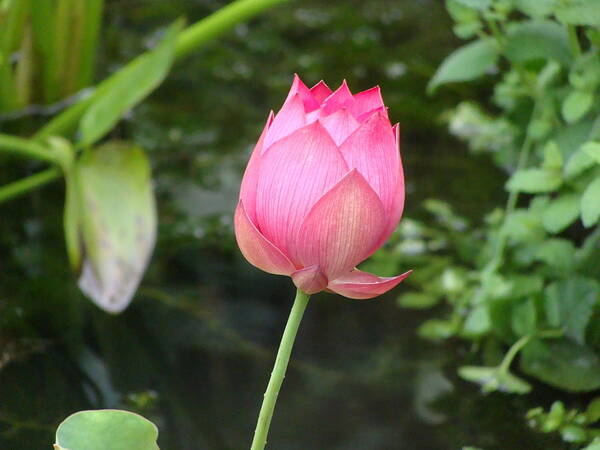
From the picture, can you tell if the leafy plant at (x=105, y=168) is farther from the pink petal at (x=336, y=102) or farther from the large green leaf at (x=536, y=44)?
the pink petal at (x=336, y=102)

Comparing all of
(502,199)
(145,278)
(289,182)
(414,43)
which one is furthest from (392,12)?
(289,182)

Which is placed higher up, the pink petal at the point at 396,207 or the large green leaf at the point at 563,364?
the pink petal at the point at 396,207

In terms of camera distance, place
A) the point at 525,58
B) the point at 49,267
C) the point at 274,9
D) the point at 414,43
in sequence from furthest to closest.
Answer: the point at 274,9 → the point at 414,43 → the point at 49,267 → the point at 525,58

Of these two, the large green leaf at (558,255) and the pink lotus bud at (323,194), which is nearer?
the pink lotus bud at (323,194)

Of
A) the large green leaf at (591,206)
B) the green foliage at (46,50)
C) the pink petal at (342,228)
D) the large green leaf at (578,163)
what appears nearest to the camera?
the pink petal at (342,228)

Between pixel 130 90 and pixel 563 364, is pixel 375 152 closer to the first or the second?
pixel 563 364

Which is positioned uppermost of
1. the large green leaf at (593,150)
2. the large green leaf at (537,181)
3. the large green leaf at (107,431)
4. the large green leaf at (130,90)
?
the large green leaf at (593,150)

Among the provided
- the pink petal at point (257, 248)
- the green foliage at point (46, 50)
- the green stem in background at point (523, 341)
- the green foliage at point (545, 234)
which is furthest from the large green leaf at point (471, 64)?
the green foliage at point (46, 50)

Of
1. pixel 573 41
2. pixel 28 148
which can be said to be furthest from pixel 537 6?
pixel 28 148

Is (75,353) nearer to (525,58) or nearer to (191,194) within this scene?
(191,194)

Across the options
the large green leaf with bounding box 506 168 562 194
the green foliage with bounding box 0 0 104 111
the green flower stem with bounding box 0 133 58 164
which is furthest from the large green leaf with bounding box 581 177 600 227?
A: the green foliage with bounding box 0 0 104 111
